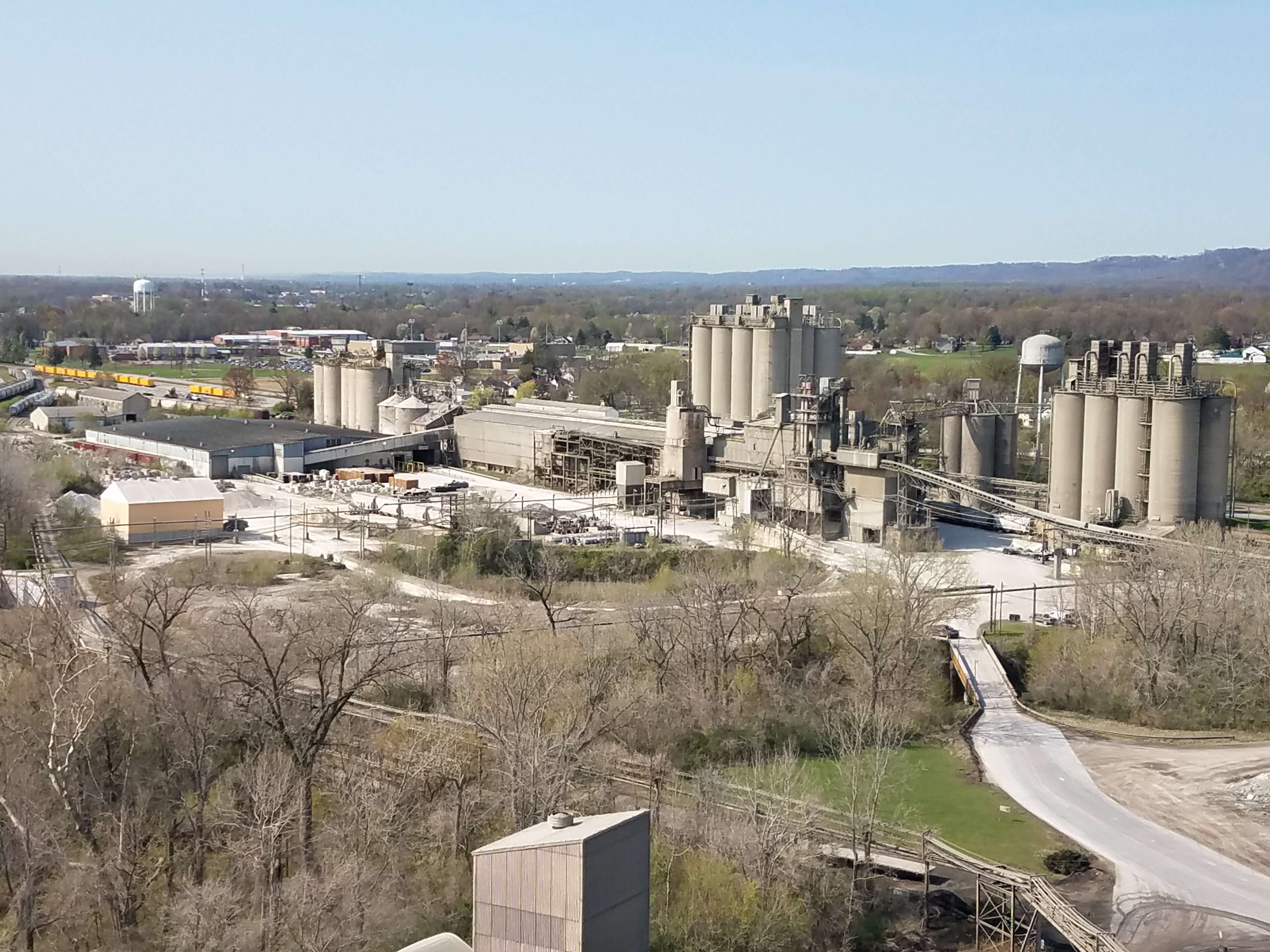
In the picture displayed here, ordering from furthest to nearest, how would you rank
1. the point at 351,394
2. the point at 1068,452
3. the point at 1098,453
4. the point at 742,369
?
the point at 351,394, the point at 742,369, the point at 1068,452, the point at 1098,453

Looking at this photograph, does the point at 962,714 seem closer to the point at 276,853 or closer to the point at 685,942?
the point at 685,942

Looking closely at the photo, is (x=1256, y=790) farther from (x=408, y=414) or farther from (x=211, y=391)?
(x=211, y=391)

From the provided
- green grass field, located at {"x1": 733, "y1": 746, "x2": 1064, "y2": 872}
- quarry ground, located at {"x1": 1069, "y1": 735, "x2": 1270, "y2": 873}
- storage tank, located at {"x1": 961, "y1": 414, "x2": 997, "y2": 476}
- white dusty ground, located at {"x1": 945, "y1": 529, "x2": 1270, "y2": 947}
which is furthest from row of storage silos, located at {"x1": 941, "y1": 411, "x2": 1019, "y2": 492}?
green grass field, located at {"x1": 733, "y1": 746, "x2": 1064, "y2": 872}

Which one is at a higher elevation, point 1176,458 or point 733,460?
point 1176,458

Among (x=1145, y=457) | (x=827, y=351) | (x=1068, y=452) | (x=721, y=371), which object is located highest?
(x=827, y=351)

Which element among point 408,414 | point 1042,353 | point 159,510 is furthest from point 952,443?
point 159,510

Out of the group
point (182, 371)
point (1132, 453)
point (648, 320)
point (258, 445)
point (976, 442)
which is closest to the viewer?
A: point (1132, 453)

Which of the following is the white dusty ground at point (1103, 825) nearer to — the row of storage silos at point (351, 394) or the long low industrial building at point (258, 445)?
the long low industrial building at point (258, 445)

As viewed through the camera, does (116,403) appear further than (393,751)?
Yes
